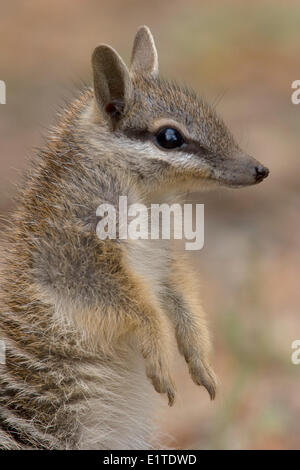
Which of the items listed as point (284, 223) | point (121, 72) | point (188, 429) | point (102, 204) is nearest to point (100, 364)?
point (102, 204)

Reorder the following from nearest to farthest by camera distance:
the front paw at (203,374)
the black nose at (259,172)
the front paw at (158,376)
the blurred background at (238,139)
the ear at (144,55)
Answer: the front paw at (158,376), the black nose at (259,172), the front paw at (203,374), the ear at (144,55), the blurred background at (238,139)

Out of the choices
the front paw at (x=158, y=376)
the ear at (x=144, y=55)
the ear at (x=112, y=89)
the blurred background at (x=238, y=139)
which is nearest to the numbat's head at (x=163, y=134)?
the ear at (x=112, y=89)

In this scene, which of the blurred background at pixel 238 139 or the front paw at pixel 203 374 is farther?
the blurred background at pixel 238 139

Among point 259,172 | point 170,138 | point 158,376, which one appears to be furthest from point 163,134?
point 158,376

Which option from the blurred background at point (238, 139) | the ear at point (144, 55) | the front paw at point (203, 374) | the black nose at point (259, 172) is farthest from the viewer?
the blurred background at point (238, 139)

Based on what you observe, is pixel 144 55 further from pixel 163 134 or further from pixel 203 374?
pixel 203 374

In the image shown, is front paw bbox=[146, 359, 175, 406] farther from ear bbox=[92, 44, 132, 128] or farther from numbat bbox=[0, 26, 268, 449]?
ear bbox=[92, 44, 132, 128]

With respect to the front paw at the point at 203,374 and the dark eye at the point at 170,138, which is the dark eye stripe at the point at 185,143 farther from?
the front paw at the point at 203,374

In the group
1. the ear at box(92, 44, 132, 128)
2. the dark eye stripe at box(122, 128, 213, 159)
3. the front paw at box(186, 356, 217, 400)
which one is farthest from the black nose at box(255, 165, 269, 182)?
the front paw at box(186, 356, 217, 400)
